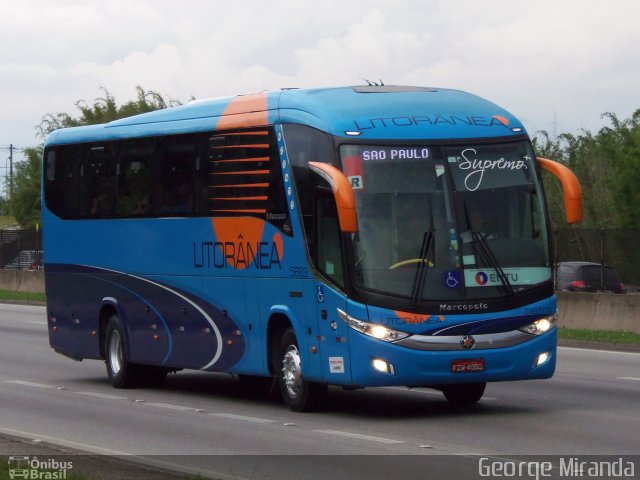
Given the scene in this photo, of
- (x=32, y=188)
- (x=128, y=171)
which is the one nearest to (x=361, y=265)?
(x=128, y=171)

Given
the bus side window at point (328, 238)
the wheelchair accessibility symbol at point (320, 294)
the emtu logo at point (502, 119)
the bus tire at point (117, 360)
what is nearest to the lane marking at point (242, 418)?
the wheelchair accessibility symbol at point (320, 294)

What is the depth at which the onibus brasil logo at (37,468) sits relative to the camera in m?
10.3

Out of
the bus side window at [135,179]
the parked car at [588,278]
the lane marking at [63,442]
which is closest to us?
the lane marking at [63,442]

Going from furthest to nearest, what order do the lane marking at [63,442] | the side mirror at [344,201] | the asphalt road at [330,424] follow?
1. the side mirror at [344,201]
2. the lane marking at [63,442]
3. the asphalt road at [330,424]

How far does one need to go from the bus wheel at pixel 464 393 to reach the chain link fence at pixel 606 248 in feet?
56.8

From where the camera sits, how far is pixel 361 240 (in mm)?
14875

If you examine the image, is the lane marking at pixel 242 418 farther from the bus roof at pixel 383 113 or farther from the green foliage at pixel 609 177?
the green foliage at pixel 609 177

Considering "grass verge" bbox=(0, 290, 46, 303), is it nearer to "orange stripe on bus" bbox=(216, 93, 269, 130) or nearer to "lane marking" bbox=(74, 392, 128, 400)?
"lane marking" bbox=(74, 392, 128, 400)

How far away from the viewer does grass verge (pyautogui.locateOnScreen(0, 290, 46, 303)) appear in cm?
4788

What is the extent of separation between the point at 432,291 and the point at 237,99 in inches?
169

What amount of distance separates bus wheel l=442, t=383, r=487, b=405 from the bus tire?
5371 mm

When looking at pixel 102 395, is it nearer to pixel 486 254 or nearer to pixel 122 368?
pixel 122 368

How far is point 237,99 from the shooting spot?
17.8 m

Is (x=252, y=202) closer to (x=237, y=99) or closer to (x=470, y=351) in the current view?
(x=237, y=99)
